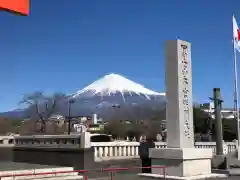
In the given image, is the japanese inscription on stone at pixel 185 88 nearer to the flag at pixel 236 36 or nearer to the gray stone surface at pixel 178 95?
the gray stone surface at pixel 178 95

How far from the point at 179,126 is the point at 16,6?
815 centimetres

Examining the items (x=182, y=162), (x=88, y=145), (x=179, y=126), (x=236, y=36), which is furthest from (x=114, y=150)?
(x=236, y=36)

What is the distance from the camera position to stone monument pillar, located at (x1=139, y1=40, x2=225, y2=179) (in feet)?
40.5

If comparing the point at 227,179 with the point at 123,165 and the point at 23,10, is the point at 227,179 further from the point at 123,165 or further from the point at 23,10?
the point at 23,10

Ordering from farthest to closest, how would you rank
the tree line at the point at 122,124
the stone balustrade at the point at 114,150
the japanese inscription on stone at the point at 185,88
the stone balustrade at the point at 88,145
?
the tree line at the point at 122,124
the stone balustrade at the point at 114,150
the stone balustrade at the point at 88,145
the japanese inscription on stone at the point at 185,88

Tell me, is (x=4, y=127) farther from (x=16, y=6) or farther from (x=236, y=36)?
(x=16, y=6)

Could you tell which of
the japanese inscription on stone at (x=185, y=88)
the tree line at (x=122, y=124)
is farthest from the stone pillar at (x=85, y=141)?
the tree line at (x=122, y=124)

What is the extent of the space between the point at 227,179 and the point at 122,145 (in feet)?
19.1

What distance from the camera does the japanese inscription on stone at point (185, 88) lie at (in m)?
12.8

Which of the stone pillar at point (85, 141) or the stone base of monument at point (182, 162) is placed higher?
the stone pillar at point (85, 141)

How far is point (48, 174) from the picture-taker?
12.9m

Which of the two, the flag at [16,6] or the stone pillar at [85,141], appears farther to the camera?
the stone pillar at [85,141]

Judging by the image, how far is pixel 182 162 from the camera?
12180 millimetres

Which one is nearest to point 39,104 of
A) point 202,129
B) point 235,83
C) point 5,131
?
point 5,131
